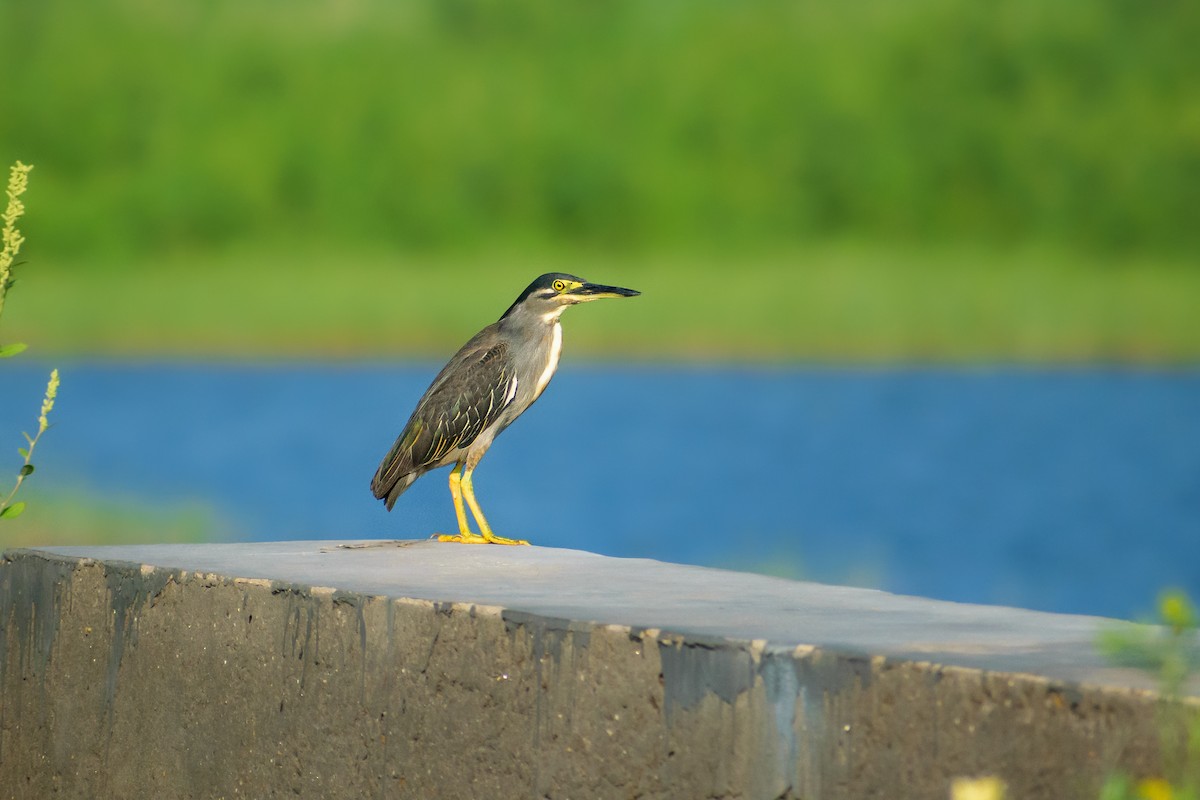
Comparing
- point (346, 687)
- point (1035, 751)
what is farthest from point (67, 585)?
point (1035, 751)

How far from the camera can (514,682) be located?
425 centimetres

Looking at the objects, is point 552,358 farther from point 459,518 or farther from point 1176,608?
point 1176,608

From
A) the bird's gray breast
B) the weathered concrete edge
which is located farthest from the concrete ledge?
the bird's gray breast

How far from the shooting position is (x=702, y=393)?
35.3 metres

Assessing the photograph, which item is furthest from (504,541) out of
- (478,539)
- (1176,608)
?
(1176,608)

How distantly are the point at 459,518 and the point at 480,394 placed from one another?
1.50 feet

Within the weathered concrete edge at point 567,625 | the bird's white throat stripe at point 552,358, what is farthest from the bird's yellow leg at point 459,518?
the weathered concrete edge at point 567,625

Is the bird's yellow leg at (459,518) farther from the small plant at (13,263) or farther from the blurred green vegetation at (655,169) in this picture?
the blurred green vegetation at (655,169)

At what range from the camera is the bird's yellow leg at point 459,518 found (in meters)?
6.32

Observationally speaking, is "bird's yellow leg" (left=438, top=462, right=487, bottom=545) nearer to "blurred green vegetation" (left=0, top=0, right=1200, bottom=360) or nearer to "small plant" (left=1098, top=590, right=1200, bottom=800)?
"small plant" (left=1098, top=590, right=1200, bottom=800)

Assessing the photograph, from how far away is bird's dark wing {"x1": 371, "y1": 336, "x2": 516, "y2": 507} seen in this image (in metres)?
6.54

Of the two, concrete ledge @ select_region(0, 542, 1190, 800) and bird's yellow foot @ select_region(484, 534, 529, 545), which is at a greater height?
bird's yellow foot @ select_region(484, 534, 529, 545)

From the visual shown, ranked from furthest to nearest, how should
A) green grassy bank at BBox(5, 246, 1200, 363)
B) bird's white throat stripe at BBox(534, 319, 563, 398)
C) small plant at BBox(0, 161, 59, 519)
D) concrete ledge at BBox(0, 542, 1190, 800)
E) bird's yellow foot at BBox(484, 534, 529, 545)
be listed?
green grassy bank at BBox(5, 246, 1200, 363), bird's white throat stripe at BBox(534, 319, 563, 398), bird's yellow foot at BBox(484, 534, 529, 545), small plant at BBox(0, 161, 59, 519), concrete ledge at BBox(0, 542, 1190, 800)

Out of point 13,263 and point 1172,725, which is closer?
point 1172,725
